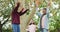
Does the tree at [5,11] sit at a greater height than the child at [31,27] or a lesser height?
greater

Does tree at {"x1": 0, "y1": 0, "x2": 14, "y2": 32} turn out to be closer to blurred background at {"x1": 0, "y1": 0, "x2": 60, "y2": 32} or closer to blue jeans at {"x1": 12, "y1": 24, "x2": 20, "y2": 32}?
blurred background at {"x1": 0, "y1": 0, "x2": 60, "y2": 32}

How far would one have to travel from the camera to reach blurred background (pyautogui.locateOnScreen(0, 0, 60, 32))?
3250 mm

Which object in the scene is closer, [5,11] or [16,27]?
[16,27]

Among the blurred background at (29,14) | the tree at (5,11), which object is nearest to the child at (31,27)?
the blurred background at (29,14)

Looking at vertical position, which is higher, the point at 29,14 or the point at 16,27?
the point at 29,14

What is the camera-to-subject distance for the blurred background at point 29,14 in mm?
3250

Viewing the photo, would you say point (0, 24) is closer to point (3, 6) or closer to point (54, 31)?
point (3, 6)

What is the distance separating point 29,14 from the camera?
129 inches

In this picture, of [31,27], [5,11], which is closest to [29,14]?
[31,27]

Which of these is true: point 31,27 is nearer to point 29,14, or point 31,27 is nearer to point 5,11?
point 29,14

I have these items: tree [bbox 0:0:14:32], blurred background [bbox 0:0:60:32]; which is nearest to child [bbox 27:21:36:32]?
blurred background [bbox 0:0:60:32]

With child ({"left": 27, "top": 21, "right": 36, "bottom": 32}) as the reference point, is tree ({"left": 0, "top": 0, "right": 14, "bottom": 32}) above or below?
above

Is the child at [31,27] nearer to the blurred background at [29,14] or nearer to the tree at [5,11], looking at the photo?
the blurred background at [29,14]

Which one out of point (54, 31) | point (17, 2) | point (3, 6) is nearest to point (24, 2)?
point (17, 2)
